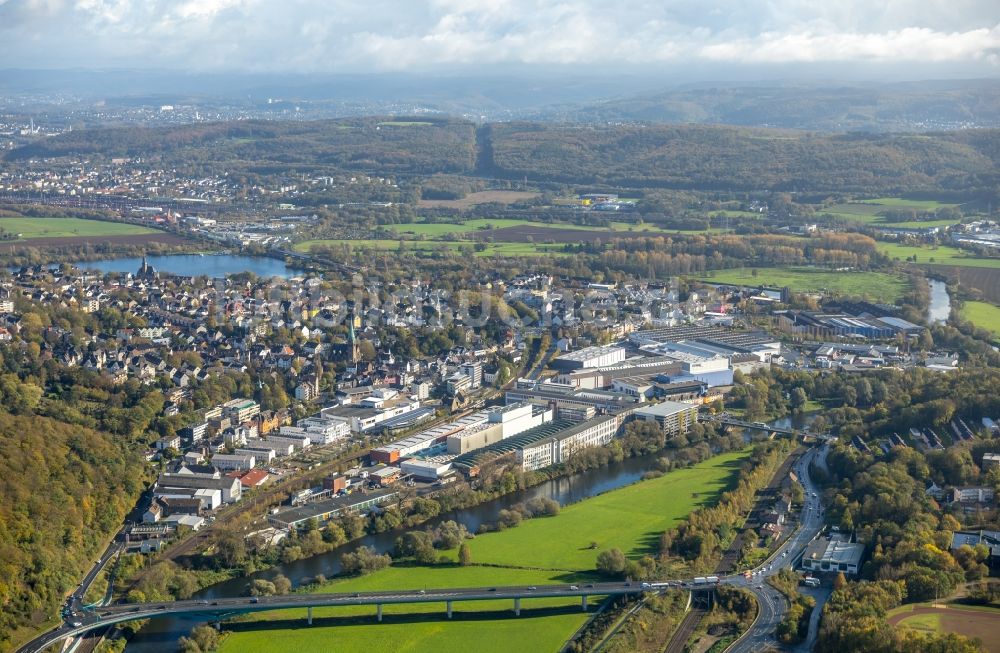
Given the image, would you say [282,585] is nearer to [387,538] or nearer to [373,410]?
[387,538]

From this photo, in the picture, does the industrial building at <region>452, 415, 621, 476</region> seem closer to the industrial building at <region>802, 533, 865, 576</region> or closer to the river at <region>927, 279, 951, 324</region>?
the industrial building at <region>802, 533, 865, 576</region>

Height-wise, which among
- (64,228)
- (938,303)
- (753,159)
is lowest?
(938,303)

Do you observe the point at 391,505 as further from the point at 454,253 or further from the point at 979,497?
the point at 454,253

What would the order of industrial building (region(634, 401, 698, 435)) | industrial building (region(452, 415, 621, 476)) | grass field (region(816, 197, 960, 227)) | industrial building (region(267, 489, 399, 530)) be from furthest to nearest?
grass field (region(816, 197, 960, 227)) → industrial building (region(634, 401, 698, 435)) → industrial building (region(452, 415, 621, 476)) → industrial building (region(267, 489, 399, 530))

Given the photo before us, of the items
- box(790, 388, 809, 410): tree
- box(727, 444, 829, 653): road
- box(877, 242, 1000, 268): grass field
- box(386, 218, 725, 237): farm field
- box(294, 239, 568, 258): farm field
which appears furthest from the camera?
box(386, 218, 725, 237): farm field

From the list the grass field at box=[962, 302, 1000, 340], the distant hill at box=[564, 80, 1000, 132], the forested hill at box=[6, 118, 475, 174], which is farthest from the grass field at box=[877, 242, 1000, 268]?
the distant hill at box=[564, 80, 1000, 132]

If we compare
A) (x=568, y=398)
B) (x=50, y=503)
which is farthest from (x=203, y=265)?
(x=50, y=503)
